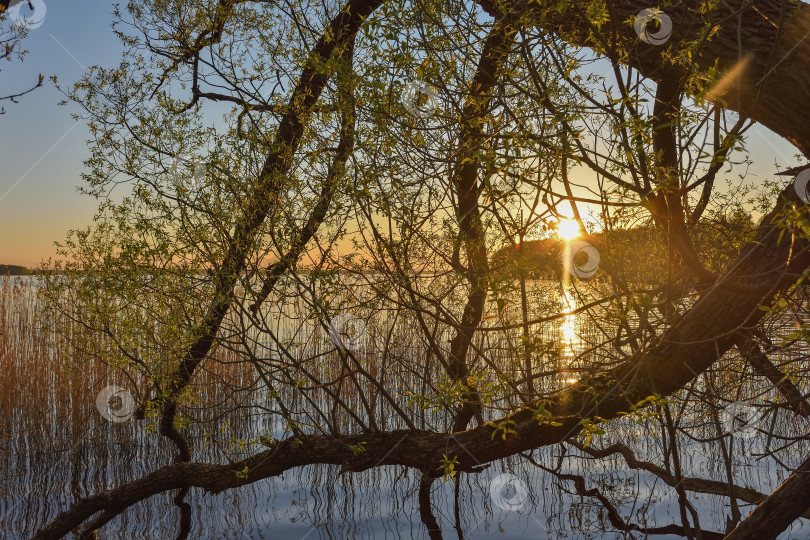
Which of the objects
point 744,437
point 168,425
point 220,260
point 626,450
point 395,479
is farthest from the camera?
point 744,437

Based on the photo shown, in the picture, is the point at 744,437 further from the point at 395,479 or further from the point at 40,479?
the point at 40,479

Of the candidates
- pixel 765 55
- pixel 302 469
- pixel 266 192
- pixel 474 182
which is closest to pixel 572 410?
pixel 474 182

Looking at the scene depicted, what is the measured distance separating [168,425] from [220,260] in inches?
61.1

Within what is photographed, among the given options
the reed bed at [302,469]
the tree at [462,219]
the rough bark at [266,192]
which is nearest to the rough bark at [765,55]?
the tree at [462,219]

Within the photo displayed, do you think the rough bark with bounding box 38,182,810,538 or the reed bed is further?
the reed bed

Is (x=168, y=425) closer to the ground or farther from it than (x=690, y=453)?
farther from it

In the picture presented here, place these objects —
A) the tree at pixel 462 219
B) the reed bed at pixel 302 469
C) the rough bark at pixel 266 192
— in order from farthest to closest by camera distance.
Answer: the reed bed at pixel 302 469
the rough bark at pixel 266 192
the tree at pixel 462 219

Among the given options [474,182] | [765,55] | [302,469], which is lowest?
[302,469]

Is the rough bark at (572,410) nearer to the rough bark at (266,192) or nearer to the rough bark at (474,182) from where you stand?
the rough bark at (474,182)

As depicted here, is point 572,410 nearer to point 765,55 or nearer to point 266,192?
point 765,55

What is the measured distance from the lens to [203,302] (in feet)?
14.8

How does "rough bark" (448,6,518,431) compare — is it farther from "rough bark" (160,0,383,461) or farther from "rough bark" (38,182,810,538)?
"rough bark" (160,0,383,461)

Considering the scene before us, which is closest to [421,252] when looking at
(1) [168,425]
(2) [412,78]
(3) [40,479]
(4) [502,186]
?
(2) [412,78]

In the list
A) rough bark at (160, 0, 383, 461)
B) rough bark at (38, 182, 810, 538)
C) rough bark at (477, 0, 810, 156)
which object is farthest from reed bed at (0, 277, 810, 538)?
rough bark at (477, 0, 810, 156)
